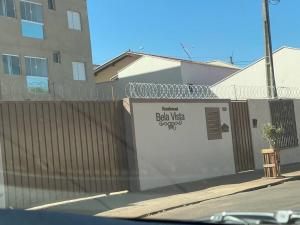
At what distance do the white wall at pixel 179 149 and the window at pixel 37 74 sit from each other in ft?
47.7

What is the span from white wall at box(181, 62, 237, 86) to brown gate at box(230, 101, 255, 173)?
16.5 metres

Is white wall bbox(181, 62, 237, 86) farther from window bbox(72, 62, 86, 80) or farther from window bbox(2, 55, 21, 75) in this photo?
window bbox(2, 55, 21, 75)

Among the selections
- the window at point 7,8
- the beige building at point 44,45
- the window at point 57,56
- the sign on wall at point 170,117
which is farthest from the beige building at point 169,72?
the sign on wall at point 170,117

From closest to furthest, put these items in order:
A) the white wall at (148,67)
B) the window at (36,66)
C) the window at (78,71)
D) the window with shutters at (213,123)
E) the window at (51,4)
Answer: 1. the window with shutters at (213,123)
2. the window at (36,66)
3. the window at (51,4)
4. the window at (78,71)
5. the white wall at (148,67)

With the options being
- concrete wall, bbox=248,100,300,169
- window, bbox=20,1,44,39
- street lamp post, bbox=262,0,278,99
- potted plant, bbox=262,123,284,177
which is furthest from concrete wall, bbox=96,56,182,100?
potted plant, bbox=262,123,284,177

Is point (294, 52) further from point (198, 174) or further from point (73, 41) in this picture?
point (198, 174)

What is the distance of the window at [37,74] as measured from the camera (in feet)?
102

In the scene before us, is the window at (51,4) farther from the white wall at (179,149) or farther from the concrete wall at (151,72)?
the white wall at (179,149)

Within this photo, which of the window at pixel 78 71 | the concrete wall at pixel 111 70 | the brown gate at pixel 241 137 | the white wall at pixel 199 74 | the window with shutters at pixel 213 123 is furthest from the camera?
the concrete wall at pixel 111 70

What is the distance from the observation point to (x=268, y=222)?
2.79m

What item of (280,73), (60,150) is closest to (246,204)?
(60,150)

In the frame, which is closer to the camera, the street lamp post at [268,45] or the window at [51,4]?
the street lamp post at [268,45]

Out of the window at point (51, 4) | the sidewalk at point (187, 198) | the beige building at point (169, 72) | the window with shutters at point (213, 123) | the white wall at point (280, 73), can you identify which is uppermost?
the window at point (51, 4)

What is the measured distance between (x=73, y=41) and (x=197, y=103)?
18.3 m
